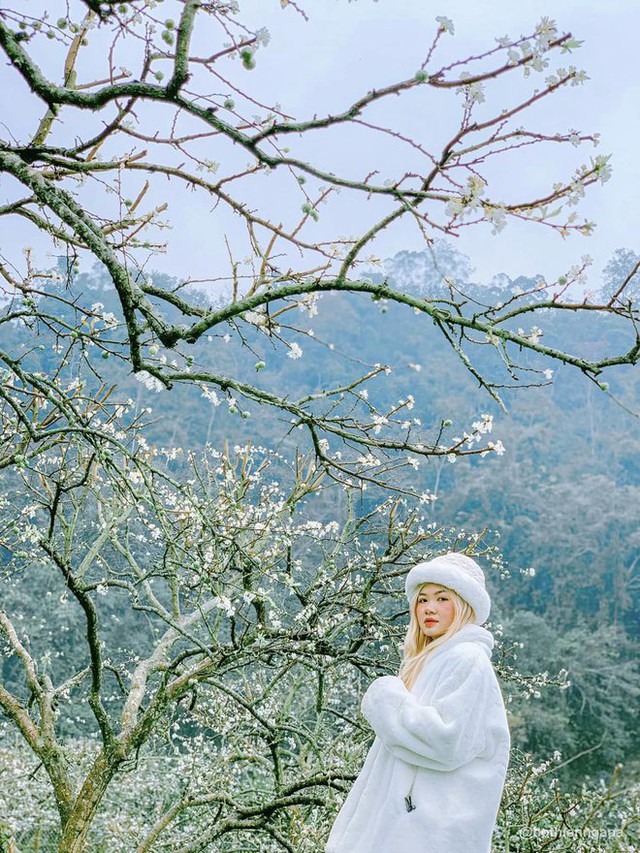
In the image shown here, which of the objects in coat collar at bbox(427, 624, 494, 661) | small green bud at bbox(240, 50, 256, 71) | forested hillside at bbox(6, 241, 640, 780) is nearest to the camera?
small green bud at bbox(240, 50, 256, 71)

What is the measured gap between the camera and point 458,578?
2238 millimetres

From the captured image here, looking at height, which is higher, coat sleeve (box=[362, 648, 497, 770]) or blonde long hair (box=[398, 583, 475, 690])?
blonde long hair (box=[398, 583, 475, 690])

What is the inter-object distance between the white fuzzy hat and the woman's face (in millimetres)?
42

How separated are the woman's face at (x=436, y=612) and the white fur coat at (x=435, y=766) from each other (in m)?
0.14

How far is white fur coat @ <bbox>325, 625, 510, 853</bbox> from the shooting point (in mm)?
1909

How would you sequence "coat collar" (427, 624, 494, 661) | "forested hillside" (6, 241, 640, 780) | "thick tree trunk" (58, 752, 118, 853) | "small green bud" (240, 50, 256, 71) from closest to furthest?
"small green bud" (240, 50, 256, 71), "coat collar" (427, 624, 494, 661), "thick tree trunk" (58, 752, 118, 853), "forested hillside" (6, 241, 640, 780)

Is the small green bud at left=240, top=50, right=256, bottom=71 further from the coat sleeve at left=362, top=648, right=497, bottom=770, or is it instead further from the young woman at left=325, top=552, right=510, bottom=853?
the coat sleeve at left=362, top=648, right=497, bottom=770

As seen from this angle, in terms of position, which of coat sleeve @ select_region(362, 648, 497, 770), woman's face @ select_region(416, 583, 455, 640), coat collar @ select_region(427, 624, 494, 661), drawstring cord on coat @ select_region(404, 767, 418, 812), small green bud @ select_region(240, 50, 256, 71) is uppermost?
small green bud @ select_region(240, 50, 256, 71)

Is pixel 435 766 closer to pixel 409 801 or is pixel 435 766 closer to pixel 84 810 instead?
pixel 409 801

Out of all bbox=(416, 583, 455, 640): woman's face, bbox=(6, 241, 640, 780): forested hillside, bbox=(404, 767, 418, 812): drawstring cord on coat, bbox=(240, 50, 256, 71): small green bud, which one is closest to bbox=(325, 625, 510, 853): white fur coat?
bbox=(404, 767, 418, 812): drawstring cord on coat

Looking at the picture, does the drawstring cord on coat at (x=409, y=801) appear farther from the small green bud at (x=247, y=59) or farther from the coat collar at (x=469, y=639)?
the small green bud at (x=247, y=59)

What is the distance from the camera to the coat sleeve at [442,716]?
1926 millimetres

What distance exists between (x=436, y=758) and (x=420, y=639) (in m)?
0.45

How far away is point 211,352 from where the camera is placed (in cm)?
2945
